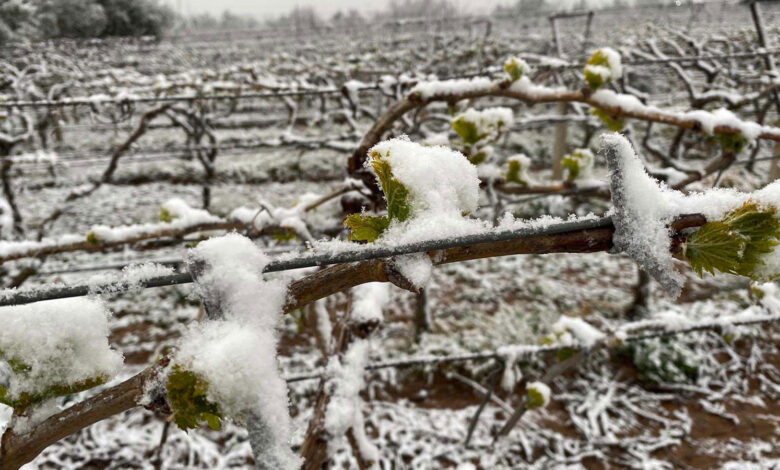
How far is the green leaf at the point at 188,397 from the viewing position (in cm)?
43

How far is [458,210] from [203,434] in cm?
311

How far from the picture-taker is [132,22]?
1619cm

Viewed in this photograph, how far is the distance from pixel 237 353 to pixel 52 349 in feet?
0.73

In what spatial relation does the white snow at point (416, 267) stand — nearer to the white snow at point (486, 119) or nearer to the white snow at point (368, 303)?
the white snow at point (368, 303)

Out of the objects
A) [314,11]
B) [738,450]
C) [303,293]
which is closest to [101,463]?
[303,293]

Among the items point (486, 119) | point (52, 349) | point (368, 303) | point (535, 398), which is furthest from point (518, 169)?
point (52, 349)

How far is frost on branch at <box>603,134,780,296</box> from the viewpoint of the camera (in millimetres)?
447

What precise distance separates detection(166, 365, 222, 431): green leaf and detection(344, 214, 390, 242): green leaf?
211 millimetres

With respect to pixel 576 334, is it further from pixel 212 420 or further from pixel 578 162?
pixel 212 420

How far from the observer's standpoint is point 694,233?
1.56ft

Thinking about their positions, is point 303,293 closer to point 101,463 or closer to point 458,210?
point 458,210

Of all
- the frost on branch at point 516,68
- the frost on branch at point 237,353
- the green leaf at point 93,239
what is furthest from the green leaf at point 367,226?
the green leaf at point 93,239

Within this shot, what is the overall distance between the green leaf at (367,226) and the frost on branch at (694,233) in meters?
0.24

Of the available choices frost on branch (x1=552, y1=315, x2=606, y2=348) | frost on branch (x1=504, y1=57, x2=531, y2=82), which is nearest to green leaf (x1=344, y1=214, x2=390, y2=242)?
frost on branch (x1=504, y1=57, x2=531, y2=82)
